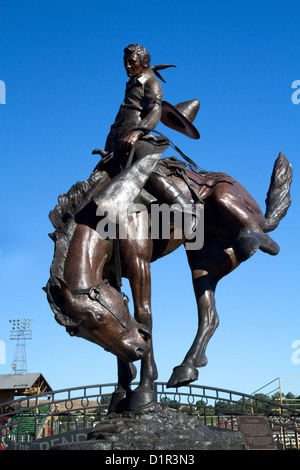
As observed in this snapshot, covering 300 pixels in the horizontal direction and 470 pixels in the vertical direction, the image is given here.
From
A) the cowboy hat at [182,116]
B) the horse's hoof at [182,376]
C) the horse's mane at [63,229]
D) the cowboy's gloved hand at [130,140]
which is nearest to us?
the horse's mane at [63,229]

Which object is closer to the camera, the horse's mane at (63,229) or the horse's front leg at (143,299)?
the horse's mane at (63,229)

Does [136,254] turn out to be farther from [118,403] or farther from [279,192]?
[279,192]

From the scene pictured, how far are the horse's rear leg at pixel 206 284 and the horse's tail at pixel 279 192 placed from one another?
0.82 meters

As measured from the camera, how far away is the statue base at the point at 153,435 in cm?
404

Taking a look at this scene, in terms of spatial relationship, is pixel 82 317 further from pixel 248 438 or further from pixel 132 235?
pixel 248 438

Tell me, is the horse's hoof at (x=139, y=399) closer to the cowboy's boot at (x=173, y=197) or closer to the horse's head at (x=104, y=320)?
the horse's head at (x=104, y=320)

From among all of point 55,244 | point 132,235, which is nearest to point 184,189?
point 132,235

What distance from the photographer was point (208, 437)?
4.51 meters

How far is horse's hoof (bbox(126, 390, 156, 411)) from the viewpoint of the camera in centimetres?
461

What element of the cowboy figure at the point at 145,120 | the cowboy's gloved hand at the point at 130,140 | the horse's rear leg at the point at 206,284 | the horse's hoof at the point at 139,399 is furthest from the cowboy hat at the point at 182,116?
the horse's hoof at the point at 139,399

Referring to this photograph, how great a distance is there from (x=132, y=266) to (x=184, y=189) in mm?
1150

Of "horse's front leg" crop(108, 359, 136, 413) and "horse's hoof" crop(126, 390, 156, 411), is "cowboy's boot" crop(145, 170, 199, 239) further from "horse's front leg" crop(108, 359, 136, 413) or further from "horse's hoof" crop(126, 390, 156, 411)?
"horse's hoof" crop(126, 390, 156, 411)

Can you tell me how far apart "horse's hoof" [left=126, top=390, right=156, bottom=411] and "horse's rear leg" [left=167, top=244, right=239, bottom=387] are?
555mm

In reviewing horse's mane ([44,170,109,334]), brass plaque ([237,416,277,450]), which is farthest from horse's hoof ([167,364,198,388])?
horse's mane ([44,170,109,334])
